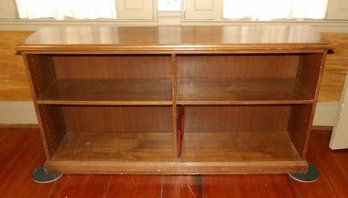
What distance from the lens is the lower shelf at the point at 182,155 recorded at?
192 centimetres

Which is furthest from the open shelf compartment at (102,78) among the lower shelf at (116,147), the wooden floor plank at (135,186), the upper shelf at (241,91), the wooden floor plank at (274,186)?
the wooden floor plank at (274,186)

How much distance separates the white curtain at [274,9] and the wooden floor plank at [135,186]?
43.6 inches

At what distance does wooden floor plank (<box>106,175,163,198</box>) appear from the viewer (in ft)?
5.98

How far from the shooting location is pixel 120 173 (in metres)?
1.96

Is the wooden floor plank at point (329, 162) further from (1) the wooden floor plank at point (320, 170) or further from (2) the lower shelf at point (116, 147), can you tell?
(2) the lower shelf at point (116, 147)

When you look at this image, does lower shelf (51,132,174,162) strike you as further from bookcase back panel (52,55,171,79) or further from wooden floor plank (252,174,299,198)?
wooden floor plank (252,174,299,198)

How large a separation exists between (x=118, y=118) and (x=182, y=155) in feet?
1.65

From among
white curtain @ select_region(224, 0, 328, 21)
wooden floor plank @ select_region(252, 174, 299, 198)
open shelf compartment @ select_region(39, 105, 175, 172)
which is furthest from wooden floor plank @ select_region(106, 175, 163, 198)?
white curtain @ select_region(224, 0, 328, 21)

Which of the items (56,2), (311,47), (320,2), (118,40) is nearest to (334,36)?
(320,2)

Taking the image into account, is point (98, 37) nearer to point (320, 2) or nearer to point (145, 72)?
point (145, 72)

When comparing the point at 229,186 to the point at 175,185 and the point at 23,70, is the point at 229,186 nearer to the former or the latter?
the point at 175,185

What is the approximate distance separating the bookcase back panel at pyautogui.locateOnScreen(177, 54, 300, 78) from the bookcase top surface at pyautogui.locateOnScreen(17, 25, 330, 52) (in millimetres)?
170

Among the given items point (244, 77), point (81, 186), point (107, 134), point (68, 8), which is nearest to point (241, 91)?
point (244, 77)

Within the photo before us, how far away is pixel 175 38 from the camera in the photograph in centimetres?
170
